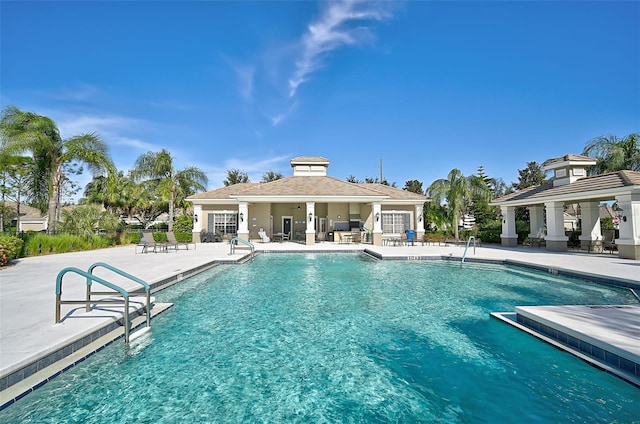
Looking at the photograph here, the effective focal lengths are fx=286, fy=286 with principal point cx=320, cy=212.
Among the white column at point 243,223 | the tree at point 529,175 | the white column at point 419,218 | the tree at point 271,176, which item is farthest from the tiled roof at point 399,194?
the tree at point 529,175

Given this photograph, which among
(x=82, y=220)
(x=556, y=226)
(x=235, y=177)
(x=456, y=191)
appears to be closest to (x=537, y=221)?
(x=556, y=226)

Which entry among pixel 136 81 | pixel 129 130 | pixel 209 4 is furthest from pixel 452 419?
pixel 129 130

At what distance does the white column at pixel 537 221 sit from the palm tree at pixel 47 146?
29941 millimetres

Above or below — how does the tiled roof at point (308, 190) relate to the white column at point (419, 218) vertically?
above

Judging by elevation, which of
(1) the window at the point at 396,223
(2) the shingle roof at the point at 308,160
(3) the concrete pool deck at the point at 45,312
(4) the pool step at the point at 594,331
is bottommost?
→ (4) the pool step at the point at 594,331

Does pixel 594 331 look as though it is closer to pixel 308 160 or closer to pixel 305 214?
pixel 305 214

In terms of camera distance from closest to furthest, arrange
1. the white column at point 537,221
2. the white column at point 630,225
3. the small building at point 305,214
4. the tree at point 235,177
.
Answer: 1. the white column at point 630,225
2. the white column at point 537,221
3. the small building at point 305,214
4. the tree at point 235,177

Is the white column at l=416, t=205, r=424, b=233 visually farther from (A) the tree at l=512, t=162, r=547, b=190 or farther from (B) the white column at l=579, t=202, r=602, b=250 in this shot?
(A) the tree at l=512, t=162, r=547, b=190

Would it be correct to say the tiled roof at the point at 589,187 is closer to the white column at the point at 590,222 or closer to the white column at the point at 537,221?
the white column at the point at 537,221

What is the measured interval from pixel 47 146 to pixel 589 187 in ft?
98.3

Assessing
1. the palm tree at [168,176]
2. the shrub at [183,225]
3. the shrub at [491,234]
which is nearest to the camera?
Answer: the shrub at [491,234]

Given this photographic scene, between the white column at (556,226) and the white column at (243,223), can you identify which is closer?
the white column at (556,226)

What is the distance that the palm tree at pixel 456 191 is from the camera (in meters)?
25.5

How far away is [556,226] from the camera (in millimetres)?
16578
